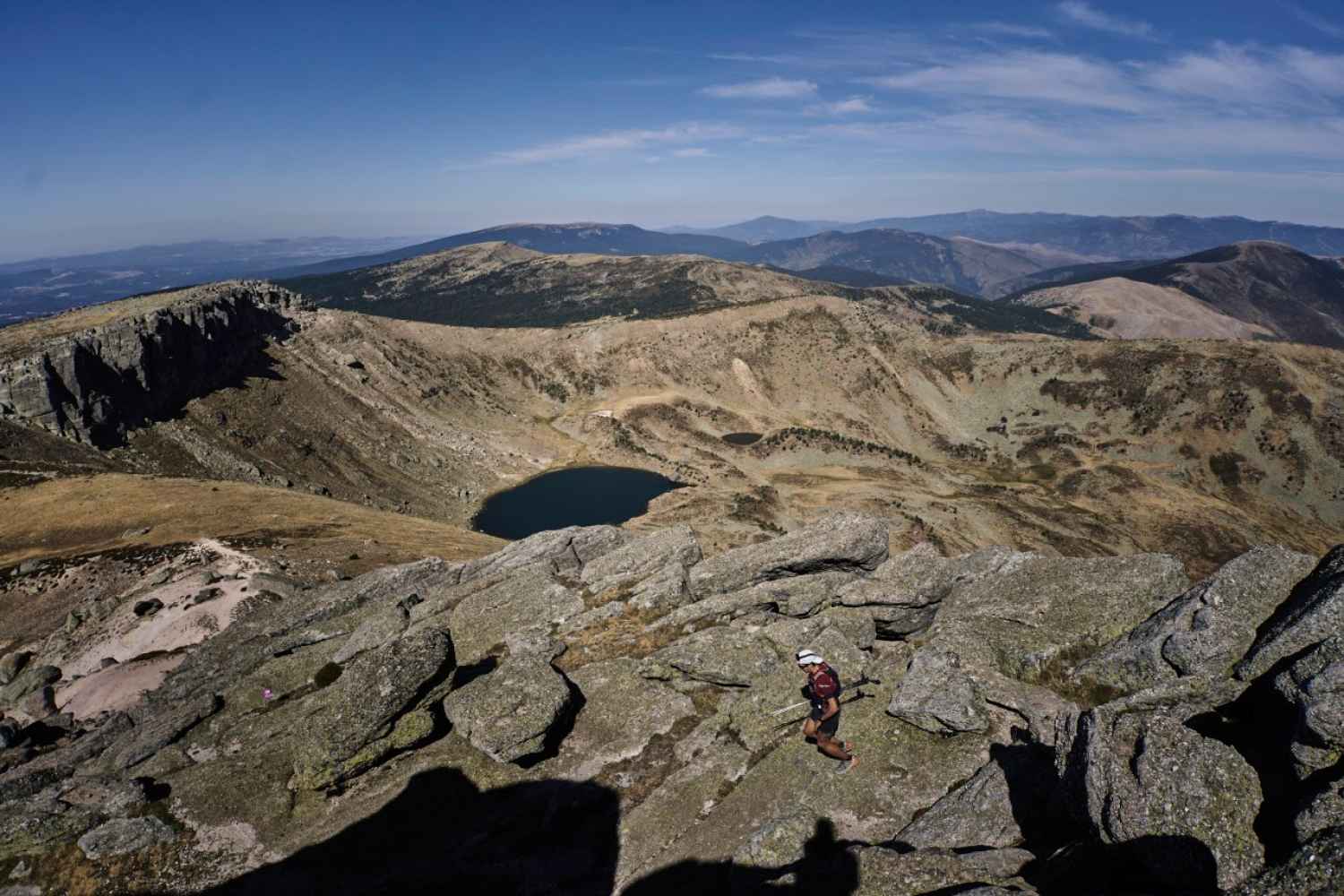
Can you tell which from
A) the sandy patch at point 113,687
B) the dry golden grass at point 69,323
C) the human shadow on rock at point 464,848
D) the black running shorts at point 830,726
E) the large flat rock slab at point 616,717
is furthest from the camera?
the dry golden grass at point 69,323

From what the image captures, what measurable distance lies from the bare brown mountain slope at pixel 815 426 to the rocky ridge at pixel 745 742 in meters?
61.7

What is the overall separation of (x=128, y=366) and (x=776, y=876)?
11386 cm

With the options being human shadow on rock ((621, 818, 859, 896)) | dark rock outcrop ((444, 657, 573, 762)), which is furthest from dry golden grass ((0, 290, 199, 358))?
human shadow on rock ((621, 818, 859, 896))

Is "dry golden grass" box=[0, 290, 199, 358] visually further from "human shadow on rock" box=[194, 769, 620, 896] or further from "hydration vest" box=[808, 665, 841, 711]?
"hydration vest" box=[808, 665, 841, 711]

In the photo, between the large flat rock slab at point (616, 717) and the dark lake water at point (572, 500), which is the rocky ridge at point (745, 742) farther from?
the dark lake water at point (572, 500)

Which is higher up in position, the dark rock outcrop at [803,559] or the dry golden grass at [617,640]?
the dark rock outcrop at [803,559]

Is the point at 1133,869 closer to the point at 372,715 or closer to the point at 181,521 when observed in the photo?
the point at 372,715

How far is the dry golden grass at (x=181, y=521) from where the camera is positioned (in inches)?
2164

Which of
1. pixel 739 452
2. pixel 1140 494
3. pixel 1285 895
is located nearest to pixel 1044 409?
pixel 1140 494

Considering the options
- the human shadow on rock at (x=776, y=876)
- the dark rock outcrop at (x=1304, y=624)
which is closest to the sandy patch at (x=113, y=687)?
the human shadow on rock at (x=776, y=876)

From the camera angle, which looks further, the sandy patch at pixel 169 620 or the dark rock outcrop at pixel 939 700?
the sandy patch at pixel 169 620

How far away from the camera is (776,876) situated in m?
14.2

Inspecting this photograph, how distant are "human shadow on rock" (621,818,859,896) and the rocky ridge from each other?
0.08 metres

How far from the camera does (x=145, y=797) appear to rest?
21.1m
